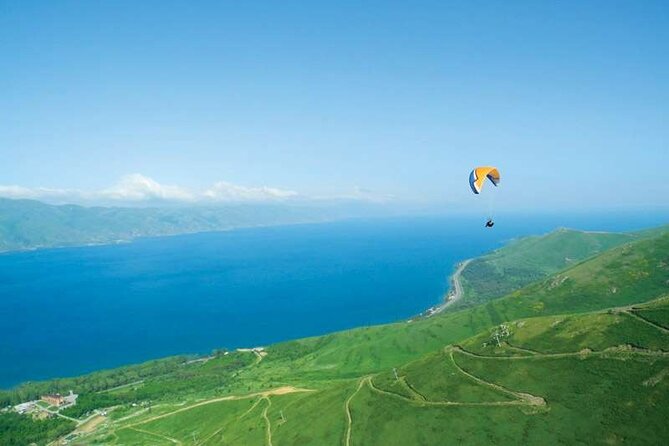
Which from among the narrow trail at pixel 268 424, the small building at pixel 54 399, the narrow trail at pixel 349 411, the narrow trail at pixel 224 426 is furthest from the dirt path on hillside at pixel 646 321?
the small building at pixel 54 399

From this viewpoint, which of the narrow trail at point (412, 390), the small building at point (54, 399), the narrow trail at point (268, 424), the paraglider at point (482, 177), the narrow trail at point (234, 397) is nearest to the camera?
the paraglider at point (482, 177)

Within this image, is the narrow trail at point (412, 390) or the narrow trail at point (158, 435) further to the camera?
the narrow trail at point (158, 435)

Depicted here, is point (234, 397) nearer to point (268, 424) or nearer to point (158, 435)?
point (158, 435)

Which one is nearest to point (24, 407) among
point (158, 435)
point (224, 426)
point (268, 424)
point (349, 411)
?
point (158, 435)

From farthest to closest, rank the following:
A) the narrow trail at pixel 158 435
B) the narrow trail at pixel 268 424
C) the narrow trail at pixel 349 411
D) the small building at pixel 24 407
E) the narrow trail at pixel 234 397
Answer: the small building at pixel 24 407 < the narrow trail at pixel 234 397 < the narrow trail at pixel 158 435 < the narrow trail at pixel 268 424 < the narrow trail at pixel 349 411

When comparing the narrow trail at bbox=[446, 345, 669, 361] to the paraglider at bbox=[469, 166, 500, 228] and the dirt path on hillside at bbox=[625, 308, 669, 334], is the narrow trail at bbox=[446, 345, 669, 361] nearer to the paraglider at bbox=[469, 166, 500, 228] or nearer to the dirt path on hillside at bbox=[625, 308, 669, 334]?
the dirt path on hillside at bbox=[625, 308, 669, 334]

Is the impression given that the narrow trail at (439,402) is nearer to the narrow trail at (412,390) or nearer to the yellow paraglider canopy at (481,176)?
the narrow trail at (412,390)

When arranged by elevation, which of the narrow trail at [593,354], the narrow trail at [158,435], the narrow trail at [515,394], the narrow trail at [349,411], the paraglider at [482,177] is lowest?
the narrow trail at [158,435]

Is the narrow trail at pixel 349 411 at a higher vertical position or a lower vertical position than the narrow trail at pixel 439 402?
lower
